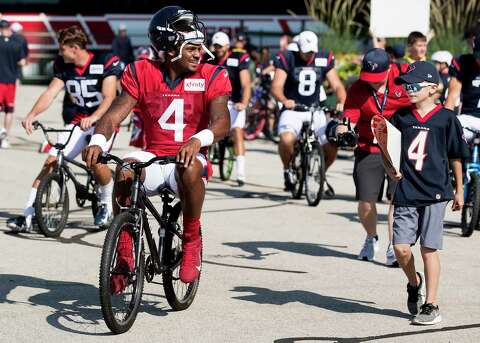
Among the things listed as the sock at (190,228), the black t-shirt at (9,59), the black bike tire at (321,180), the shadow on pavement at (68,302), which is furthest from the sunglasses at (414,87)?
the black t-shirt at (9,59)

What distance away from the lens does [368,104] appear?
387 inches

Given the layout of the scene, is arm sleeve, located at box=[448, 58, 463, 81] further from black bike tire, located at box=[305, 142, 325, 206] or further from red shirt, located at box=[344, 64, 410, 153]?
red shirt, located at box=[344, 64, 410, 153]

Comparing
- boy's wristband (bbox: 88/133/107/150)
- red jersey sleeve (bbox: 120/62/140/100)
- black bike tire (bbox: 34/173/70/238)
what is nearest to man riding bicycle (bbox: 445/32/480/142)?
black bike tire (bbox: 34/173/70/238)

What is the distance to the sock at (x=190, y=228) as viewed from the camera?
24.8 feet

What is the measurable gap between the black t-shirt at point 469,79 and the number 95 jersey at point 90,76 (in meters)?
3.33

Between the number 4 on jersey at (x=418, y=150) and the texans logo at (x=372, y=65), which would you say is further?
the texans logo at (x=372, y=65)

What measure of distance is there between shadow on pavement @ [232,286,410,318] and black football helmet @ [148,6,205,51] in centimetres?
185

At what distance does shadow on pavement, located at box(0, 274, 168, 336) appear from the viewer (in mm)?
7379

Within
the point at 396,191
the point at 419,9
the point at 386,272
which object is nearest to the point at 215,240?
the point at 386,272

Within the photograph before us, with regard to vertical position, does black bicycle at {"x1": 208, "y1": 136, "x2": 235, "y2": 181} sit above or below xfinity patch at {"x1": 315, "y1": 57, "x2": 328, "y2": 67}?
below

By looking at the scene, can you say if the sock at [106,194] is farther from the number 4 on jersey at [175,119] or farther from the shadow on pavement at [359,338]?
the shadow on pavement at [359,338]

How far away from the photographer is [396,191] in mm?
7734

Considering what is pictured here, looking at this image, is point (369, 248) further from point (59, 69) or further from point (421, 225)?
point (59, 69)

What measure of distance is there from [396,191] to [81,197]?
4611mm
